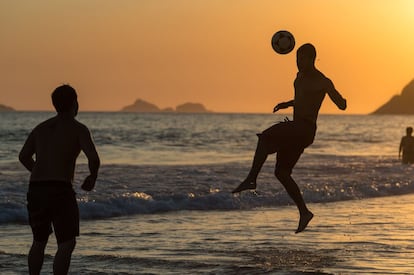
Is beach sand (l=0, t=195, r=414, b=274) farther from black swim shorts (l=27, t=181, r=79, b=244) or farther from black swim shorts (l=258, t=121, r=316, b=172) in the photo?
black swim shorts (l=27, t=181, r=79, b=244)

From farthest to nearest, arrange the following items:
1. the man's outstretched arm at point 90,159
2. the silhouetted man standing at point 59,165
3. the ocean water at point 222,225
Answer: the ocean water at point 222,225 → the silhouetted man standing at point 59,165 → the man's outstretched arm at point 90,159

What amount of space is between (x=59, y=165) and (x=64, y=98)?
23.9 inches

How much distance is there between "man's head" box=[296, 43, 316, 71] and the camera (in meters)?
10.7

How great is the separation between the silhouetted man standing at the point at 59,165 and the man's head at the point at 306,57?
351 cm

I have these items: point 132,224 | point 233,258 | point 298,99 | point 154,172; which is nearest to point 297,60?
point 298,99

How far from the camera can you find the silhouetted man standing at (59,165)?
8062mm

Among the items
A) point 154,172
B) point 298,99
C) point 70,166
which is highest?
point 298,99

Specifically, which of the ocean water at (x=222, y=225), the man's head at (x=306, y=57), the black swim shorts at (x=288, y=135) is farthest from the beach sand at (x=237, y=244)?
the man's head at (x=306, y=57)

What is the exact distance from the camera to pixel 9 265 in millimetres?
11008

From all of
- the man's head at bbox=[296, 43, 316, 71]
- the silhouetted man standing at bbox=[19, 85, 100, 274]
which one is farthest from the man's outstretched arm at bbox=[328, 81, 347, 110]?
the silhouetted man standing at bbox=[19, 85, 100, 274]

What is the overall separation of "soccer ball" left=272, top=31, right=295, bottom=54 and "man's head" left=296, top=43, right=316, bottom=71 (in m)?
0.69

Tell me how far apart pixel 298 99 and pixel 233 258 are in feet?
7.82

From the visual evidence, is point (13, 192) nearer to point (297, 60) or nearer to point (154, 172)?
point (154, 172)

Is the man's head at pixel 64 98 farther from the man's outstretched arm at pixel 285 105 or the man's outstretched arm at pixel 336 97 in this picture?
the man's outstretched arm at pixel 336 97
